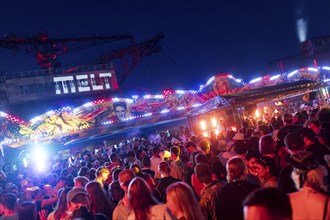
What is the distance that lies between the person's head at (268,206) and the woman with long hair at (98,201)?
3251mm

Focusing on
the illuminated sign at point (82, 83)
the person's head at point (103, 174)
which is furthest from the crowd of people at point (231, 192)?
the illuminated sign at point (82, 83)

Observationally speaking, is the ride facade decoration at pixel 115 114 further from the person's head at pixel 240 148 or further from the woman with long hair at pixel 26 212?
the person's head at pixel 240 148

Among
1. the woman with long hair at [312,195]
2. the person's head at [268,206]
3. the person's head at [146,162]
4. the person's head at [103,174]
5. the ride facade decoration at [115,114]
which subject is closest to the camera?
the person's head at [268,206]

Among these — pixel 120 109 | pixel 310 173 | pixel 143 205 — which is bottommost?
pixel 143 205

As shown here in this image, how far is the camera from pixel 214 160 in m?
6.27

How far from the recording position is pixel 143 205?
3475mm

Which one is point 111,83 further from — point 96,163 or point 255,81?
point 96,163

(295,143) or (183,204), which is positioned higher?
(295,143)

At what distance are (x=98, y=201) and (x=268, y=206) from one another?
3.42 metres

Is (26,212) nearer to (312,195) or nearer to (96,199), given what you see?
(96,199)

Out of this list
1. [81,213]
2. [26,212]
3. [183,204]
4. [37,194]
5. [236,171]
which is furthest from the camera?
[37,194]

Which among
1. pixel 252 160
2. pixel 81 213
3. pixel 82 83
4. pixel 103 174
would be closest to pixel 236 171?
pixel 252 160

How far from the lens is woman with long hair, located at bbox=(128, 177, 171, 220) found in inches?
134

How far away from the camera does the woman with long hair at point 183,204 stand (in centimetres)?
337
